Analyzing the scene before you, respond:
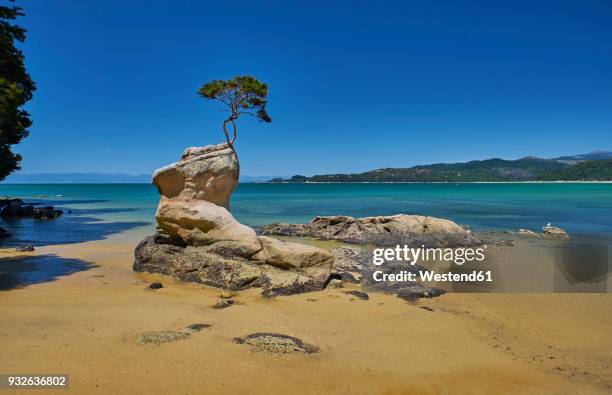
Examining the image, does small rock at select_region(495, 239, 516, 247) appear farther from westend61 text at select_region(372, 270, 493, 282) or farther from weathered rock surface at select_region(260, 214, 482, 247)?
westend61 text at select_region(372, 270, 493, 282)

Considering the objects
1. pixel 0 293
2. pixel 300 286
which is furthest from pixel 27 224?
pixel 300 286

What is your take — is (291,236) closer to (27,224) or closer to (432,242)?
(432,242)

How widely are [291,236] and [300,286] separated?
44.3 feet

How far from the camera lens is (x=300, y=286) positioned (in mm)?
11219

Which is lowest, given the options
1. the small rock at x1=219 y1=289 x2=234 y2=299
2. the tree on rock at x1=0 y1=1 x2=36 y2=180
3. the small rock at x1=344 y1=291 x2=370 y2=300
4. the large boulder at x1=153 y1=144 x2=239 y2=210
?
the small rock at x1=344 y1=291 x2=370 y2=300

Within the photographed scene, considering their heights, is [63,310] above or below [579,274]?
above

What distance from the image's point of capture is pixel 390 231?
2288 centimetres

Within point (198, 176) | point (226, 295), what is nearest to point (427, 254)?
point (226, 295)

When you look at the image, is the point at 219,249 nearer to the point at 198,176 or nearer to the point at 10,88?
the point at 198,176

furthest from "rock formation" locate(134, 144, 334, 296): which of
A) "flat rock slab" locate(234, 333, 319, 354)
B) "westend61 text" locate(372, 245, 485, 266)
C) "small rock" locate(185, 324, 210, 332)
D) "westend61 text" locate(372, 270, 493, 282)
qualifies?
"westend61 text" locate(372, 245, 485, 266)

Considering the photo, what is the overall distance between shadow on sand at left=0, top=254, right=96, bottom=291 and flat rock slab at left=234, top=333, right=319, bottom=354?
8.28 m

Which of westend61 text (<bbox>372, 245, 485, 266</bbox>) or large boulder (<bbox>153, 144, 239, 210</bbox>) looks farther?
westend61 text (<bbox>372, 245, 485, 266</bbox>)
